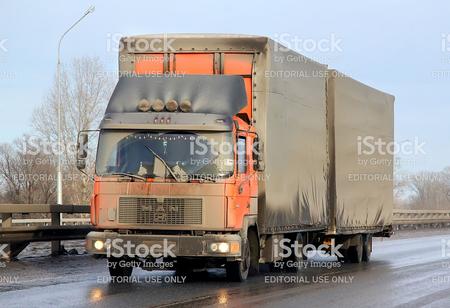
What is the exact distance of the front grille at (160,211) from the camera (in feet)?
37.9

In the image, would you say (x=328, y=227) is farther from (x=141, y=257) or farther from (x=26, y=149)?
(x=26, y=149)

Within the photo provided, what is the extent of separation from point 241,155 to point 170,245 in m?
1.81

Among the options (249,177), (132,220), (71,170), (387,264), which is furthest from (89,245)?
(71,170)

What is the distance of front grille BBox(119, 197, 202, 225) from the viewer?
37.9ft

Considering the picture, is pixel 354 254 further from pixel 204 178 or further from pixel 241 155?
pixel 204 178

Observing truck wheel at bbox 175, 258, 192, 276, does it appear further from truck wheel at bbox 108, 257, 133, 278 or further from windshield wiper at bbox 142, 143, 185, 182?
windshield wiper at bbox 142, 143, 185, 182

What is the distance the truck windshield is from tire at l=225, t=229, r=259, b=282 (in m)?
1.35

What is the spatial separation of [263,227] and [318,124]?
361 cm

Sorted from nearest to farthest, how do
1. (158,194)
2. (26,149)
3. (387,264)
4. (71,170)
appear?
A: 1. (158,194)
2. (387,264)
3. (71,170)
4. (26,149)

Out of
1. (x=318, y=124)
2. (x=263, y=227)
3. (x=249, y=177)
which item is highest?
(x=318, y=124)

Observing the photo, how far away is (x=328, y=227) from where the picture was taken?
53.5 feet

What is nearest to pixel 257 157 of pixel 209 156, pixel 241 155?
pixel 241 155

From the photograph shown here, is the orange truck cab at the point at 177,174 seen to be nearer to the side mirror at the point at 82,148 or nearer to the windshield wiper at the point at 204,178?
the windshield wiper at the point at 204,178

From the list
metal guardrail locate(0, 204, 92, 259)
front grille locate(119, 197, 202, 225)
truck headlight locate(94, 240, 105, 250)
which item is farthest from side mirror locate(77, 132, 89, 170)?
metal guardrail locate(0, 204, 92, 259)
